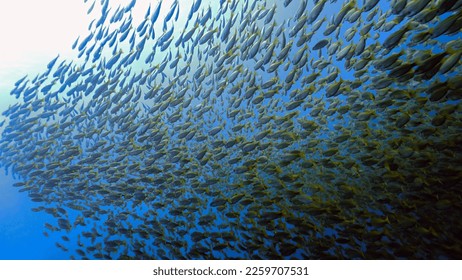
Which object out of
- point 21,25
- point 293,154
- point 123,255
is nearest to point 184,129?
point 293,154

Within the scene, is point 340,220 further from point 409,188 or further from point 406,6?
point 406,6

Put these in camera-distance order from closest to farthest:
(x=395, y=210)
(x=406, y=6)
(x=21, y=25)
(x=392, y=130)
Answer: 1. (x=406, y=6)
2. (x=395, y=210)
3. (x=392, y=130)
4. (x=21, y=25)

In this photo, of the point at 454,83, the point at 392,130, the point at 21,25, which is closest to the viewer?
the point at 454,83

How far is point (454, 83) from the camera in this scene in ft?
11.6

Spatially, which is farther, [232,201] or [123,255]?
[123,255]

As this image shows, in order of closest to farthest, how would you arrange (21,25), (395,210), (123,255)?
(395,210) → (123,255) → (21,25)

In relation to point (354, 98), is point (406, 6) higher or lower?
lower

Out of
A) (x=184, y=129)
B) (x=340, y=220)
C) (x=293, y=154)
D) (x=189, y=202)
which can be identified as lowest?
(x=340, y=220)

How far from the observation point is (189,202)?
20.0 ft

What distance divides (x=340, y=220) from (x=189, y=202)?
9.39ft
